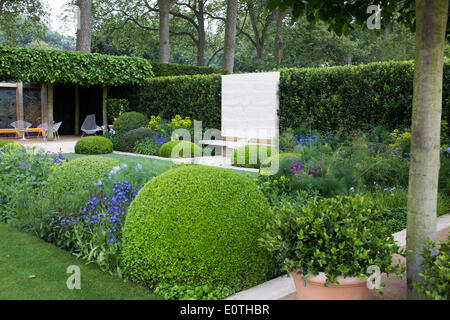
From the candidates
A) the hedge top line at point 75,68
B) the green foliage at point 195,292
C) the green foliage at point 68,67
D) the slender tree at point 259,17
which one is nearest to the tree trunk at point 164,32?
the hedge top line at point 75,68

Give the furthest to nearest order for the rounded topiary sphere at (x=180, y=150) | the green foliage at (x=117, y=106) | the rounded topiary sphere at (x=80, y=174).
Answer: the green foliage at (x=117, y=106) → the rounded topiary sphere at (x=180, y=150) → the rounded topiary sphere at (x=80, y=174)

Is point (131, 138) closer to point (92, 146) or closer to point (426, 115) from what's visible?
point (92, 146)

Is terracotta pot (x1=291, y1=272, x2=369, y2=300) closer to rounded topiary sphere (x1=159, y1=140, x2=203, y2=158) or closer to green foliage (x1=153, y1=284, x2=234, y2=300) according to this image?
green foliage (x1=153, y1=284, x2=234, y2=300)

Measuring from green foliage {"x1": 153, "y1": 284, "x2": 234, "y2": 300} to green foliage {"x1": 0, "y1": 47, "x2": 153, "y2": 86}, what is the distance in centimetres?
1248

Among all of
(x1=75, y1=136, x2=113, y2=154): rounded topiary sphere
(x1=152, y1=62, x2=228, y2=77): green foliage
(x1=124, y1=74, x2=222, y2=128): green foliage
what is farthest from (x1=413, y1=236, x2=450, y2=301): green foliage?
(x1=152, y1=62, x2=228, y2=77): green foliage

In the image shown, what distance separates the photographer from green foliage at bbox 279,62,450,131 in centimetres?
867

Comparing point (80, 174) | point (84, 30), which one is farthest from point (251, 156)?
point (84, 30)

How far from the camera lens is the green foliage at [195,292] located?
2.87 m

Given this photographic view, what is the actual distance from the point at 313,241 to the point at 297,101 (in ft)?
27.2

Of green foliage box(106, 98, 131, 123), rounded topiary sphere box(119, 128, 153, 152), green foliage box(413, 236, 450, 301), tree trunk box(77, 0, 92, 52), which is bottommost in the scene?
green foliage box(413, 236, 450, 301)

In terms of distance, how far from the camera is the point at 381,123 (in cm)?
900

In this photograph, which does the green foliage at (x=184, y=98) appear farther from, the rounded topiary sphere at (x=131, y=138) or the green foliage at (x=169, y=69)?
the rounded topiary sphere at (x=131, y=138)

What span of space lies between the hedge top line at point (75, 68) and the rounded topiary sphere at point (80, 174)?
380 inches

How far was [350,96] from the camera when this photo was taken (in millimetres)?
9602
